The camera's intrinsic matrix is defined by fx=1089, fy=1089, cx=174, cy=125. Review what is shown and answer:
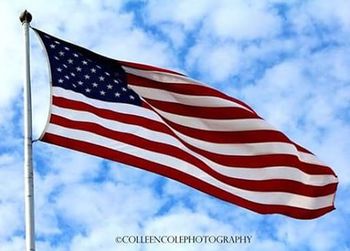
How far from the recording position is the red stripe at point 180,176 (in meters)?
16.5

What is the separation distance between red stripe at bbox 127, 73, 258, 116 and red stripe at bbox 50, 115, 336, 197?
4.21ft

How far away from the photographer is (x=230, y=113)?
18.5 meters

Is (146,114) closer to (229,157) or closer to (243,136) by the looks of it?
(229,157)

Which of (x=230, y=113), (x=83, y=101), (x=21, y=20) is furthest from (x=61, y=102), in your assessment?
(x=230, y=113)

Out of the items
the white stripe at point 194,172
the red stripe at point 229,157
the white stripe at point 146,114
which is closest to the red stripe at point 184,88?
the white stripe at point 146,114

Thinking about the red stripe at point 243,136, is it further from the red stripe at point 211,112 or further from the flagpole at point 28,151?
the flagpole at point 28,151

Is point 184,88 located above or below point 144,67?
below

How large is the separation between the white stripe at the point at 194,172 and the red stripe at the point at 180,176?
66mm

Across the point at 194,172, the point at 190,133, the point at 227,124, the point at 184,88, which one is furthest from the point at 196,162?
the point at 184,88

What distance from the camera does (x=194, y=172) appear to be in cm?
1766

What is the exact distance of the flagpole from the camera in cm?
1536

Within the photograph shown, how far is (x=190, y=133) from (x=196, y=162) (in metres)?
0.66

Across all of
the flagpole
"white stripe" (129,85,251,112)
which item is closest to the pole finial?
the flagpole

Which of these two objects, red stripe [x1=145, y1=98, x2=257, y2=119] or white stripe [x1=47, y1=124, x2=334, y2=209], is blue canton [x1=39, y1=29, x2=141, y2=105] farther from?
white stripe [x1=47, y1=124, x2=334, y2=209]
